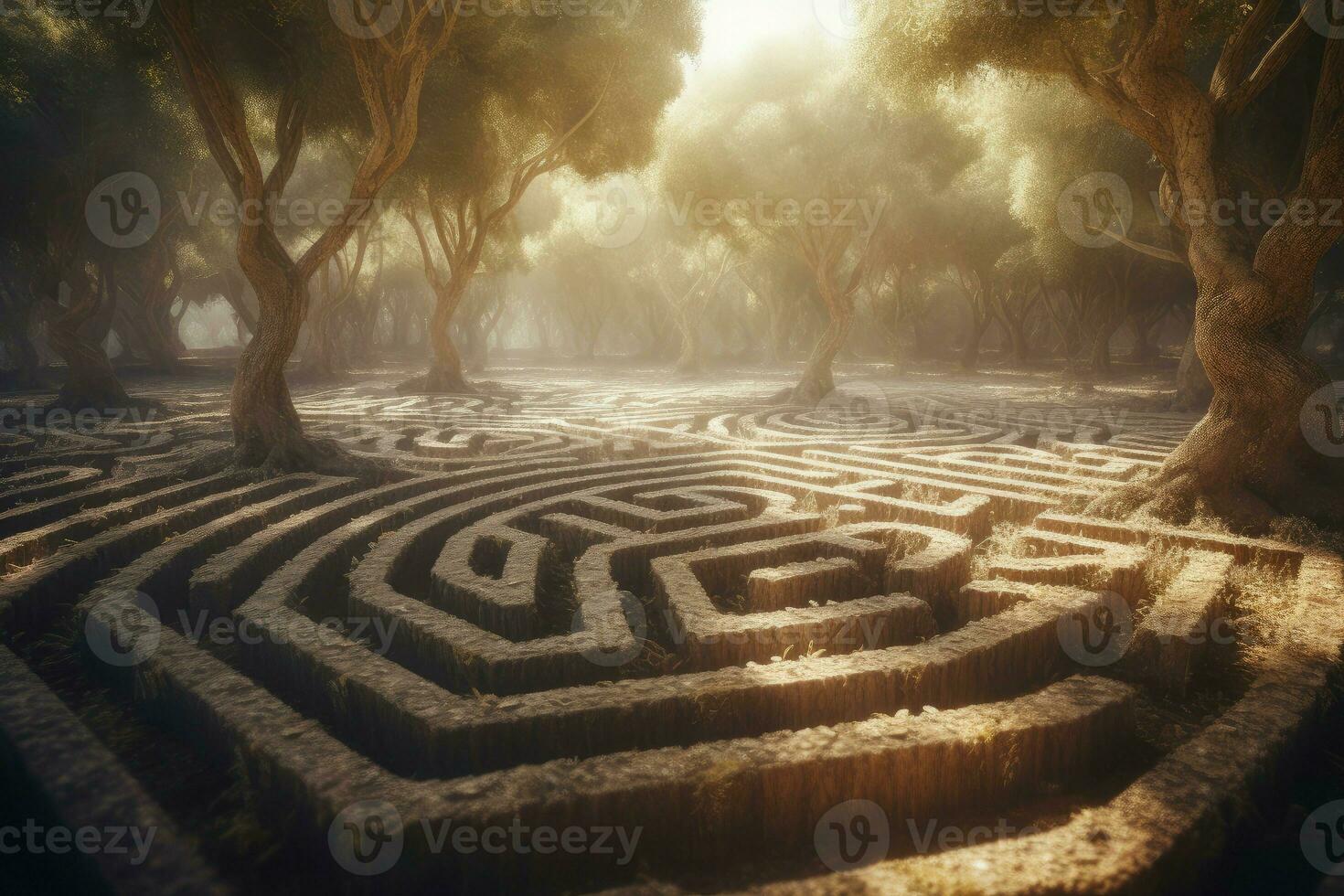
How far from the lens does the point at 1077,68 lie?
6930mm

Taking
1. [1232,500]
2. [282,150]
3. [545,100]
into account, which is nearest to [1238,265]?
[1232,500]

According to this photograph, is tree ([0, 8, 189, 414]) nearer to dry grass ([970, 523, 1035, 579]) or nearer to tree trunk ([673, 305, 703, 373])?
dry grass ([970, 523, 1035, 579])

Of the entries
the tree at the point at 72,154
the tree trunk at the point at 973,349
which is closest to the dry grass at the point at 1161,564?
the tree at the point at 72,154

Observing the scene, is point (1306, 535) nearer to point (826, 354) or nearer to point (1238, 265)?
point (1238, 265)

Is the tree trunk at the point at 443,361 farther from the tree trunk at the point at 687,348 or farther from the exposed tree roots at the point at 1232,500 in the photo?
the exposed tree roots at the point at 1232,500

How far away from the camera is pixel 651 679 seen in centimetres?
304

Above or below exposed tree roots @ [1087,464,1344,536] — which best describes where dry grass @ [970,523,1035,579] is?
below

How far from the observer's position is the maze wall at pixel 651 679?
2.20m

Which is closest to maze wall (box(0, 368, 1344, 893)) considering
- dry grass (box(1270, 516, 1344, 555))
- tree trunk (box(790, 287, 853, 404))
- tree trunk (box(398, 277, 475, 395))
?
dry grass (box(1270, 516, 1344, 555))

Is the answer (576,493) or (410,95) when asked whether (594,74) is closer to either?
(410,95)

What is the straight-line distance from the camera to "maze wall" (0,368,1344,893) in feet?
7.21

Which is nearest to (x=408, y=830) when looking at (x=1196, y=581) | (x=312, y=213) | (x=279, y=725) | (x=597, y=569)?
(x=279, y=725)

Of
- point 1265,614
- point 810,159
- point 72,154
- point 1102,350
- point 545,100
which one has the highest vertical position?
point 545,100

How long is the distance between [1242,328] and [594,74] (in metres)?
12.6
